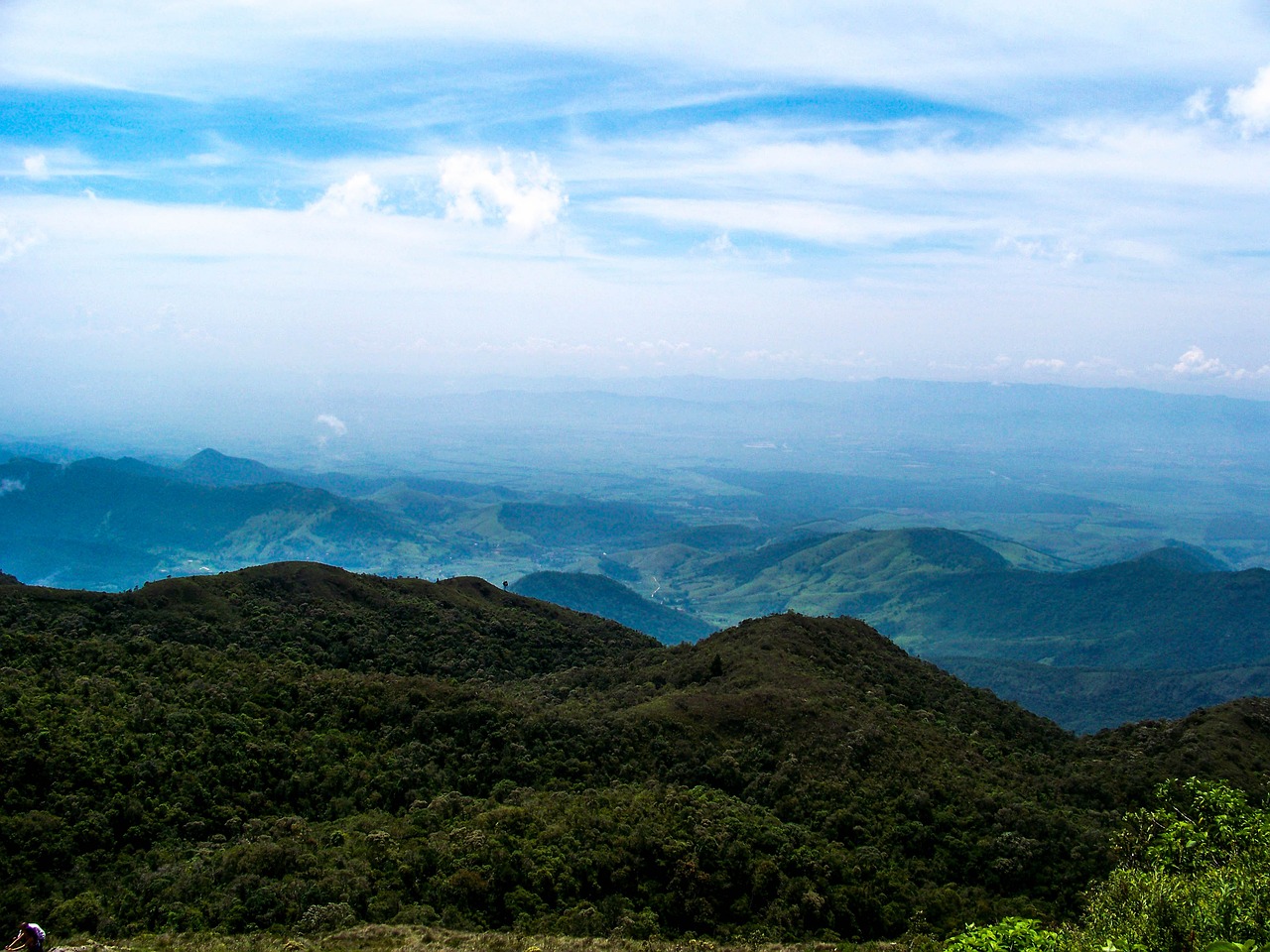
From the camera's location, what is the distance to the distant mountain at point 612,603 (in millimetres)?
186375

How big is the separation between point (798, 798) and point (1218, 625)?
18033 cm

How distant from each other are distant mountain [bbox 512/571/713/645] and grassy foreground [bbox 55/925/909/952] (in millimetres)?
157824

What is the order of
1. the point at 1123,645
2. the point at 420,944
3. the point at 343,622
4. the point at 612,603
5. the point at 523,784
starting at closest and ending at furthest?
1. the point at 420,944
2. the point at 523,784
3. the point at 343,622
4. the point at 1123,645
5. the point at 612,603

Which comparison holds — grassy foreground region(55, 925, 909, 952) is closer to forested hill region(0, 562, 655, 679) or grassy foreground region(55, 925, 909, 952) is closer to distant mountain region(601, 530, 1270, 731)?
forested hill region(0, 562, 655, 679)

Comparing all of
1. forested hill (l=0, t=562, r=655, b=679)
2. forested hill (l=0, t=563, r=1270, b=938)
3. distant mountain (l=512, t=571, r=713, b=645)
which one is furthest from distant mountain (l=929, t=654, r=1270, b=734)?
forested hill (l=0, t=563, r=1270, b=938)

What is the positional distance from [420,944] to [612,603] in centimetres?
16948

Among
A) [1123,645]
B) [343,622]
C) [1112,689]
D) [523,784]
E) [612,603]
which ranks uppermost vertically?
[343,622]

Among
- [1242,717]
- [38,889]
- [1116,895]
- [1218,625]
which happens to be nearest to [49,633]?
[38,889]

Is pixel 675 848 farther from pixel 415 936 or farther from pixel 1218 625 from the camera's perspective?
pixel 1218 625

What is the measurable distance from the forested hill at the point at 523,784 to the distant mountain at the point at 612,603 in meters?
134

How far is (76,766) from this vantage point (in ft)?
99.6

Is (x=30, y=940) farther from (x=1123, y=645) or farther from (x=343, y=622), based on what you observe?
(x=1123, y=645)

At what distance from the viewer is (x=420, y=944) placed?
23.0 m

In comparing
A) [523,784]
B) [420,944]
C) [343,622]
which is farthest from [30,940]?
[343,622]
